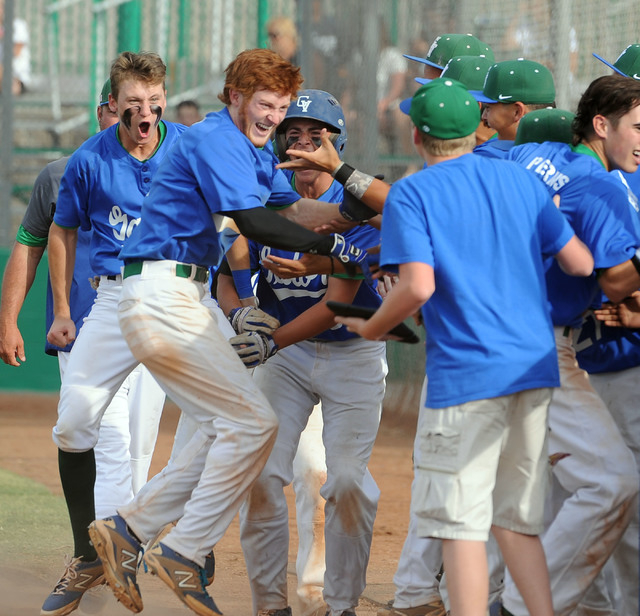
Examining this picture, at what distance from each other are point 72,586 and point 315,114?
7.65 feet

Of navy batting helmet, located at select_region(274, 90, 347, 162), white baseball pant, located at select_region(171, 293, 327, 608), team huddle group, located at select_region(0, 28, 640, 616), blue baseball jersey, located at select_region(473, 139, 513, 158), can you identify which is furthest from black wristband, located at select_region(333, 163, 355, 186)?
white baseball pant, located at select_region(171, 293, 327, 608)

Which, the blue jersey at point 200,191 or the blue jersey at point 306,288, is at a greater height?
the blue jersey at point 200,191

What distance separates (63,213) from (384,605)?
246 cm

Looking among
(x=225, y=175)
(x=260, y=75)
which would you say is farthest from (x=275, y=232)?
(x=260, y=75)

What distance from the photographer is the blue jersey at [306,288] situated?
193 inches

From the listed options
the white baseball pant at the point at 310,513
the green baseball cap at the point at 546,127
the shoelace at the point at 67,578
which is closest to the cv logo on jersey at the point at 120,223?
the white baseball pant at the point at 310,513

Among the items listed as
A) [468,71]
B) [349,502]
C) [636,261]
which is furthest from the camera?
[468,71]

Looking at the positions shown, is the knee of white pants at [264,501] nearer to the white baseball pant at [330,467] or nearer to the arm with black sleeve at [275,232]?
the white baseball pant at [330,467]

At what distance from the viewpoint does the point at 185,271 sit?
14.5 ft

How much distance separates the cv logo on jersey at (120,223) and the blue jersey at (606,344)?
7.23 ft

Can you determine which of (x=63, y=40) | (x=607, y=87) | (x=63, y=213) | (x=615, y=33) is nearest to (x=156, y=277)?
(x=63, y=213)

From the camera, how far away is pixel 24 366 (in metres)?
11.8

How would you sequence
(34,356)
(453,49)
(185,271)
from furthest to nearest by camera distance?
1. (34,356)
2. (453,49)
3. (185,271)

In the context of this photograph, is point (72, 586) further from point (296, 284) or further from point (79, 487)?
point (296, 284)
